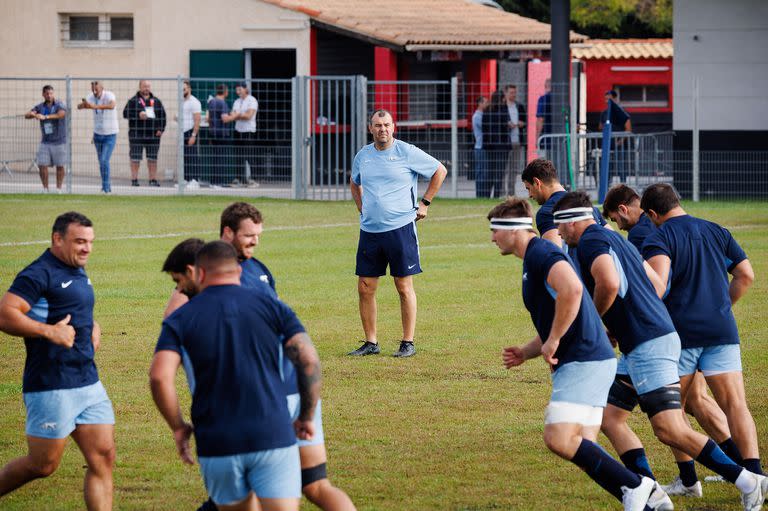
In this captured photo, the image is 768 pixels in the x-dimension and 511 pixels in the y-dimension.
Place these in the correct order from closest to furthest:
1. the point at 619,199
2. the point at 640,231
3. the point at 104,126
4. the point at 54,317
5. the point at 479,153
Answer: the point at 54,317 < the point at 619,199 < the point at 640,231 < the point at 479,153 < the point at 104,126

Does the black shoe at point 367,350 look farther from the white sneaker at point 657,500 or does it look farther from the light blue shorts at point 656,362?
the white sneaker at point 657,500

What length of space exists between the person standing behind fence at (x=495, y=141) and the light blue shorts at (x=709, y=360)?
19177mm

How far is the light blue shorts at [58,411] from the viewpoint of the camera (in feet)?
22.5

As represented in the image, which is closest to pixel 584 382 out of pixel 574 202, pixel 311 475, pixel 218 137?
pixel 574 202

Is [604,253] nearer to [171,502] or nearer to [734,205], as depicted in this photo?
[171,502]

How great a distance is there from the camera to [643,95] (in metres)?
43.5

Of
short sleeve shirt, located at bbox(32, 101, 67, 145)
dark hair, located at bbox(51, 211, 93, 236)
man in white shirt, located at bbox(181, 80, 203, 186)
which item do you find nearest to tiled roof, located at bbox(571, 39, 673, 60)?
man in white shirt, located at bbox(181, 80, 203, 186)

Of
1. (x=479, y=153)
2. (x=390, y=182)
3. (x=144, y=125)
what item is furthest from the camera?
(x=144, y=125)

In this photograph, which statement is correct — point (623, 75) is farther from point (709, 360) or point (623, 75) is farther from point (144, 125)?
point (709, 360)

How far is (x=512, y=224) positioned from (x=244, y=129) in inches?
830

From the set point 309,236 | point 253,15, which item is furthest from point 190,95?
point 309,236

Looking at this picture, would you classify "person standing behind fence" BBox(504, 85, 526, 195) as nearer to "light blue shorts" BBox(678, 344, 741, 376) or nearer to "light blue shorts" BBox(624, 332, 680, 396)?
"light blue shorts" BBox(678, 344, 741, 376)

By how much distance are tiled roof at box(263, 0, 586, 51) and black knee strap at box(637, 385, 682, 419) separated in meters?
24.5

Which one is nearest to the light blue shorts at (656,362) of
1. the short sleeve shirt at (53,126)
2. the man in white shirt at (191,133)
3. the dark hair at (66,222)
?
the dark hair at (66,222)
